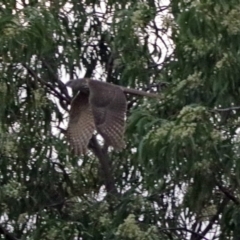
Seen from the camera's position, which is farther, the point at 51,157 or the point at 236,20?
the point at 51,157

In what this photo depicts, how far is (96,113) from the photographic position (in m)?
6.97

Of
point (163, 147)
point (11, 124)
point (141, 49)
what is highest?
point (141, 49)

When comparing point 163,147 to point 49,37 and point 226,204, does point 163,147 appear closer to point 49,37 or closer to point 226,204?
point 49,37

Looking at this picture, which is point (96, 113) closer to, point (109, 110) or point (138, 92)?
point (109, 110)

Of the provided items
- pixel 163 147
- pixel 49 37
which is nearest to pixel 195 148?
pixel 163 147

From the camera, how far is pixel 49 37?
229 inches

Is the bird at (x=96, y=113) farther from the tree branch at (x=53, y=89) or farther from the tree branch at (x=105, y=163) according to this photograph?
the tree branch at (x=105, y=163)

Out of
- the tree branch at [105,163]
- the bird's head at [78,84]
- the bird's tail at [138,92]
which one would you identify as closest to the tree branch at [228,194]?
the bird's tail at [138,92]

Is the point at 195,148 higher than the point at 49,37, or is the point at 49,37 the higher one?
the point at 49,37

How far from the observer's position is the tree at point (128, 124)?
206 inches

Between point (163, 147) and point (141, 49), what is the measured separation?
1474mm

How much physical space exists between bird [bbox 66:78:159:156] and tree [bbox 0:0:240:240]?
95 mm

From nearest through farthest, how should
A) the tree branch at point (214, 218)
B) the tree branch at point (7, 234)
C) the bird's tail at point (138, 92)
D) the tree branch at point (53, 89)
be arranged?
the bird's tail at point (138, 92)
the tree branch at point (214, 218)
the tree branch at point (53, 89)
the tree branch at point (7, 234)

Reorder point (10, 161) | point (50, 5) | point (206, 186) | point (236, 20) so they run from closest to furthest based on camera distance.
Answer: point (236, 20) < point (206, 186) < point (50, 5) < point (10, 161)
